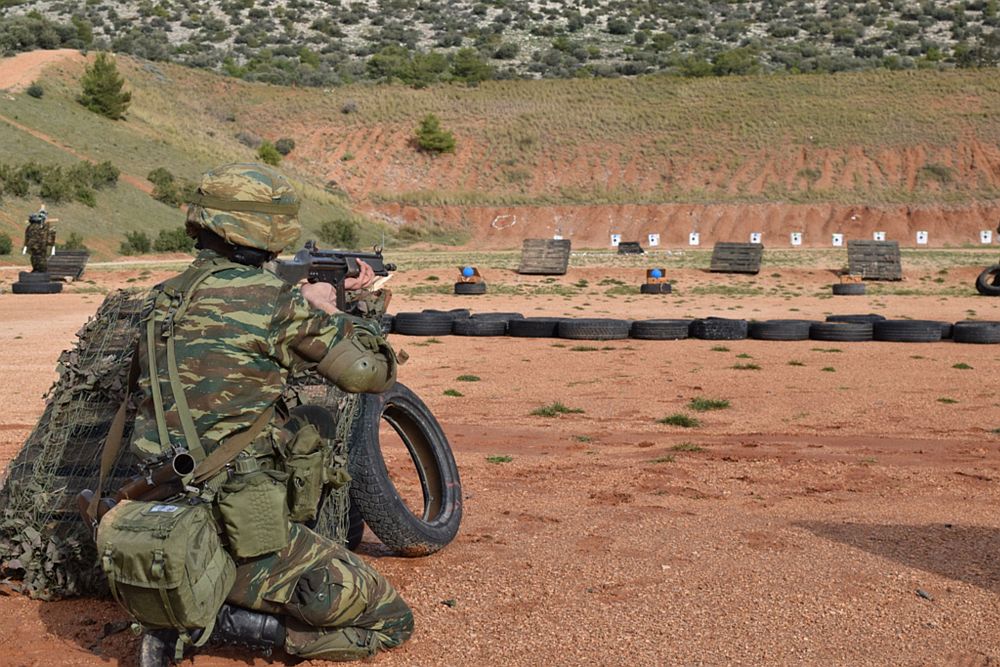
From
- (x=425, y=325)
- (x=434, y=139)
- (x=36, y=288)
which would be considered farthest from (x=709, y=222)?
(x=425, y=325)

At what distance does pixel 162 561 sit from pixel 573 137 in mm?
66082

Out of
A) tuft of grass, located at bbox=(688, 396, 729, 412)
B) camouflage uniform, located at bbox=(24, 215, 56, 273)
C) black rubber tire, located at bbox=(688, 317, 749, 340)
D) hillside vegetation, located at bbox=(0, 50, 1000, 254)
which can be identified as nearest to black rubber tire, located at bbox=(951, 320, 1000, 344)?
black rubber tire, located at bbox=(688, 317, 749, 340)

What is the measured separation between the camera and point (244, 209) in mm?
4172

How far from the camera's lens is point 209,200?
4.16 metres

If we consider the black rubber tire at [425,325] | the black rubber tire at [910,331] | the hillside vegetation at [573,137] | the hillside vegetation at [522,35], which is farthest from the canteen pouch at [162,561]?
the hillside vegetation at [522,35]

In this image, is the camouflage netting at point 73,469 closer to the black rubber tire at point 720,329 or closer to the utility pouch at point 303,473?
the utility pouch at point 303,473

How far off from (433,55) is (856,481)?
75.6 m

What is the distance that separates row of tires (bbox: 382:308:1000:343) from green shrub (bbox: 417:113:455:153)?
51249 millimetres

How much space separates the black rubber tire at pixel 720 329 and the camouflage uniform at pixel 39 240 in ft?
55.7

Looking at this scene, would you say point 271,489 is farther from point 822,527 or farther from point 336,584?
point 822,527

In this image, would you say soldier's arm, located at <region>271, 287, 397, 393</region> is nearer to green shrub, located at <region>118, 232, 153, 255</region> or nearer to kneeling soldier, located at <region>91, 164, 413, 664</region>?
kneeling soldier, located at <region>91, 164, 413, 664</region>

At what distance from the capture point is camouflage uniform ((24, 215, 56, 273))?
1049 inches

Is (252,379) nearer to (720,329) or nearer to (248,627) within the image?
(248,627)

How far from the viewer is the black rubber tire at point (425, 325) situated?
17.8 m
